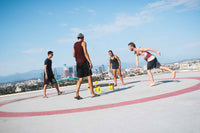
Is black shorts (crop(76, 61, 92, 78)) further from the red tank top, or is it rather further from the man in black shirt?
the man in black shirt

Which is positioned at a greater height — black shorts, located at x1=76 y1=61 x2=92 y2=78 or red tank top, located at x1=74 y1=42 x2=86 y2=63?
red tank top, located at x1=74 y1=42 x2=86 y2=63

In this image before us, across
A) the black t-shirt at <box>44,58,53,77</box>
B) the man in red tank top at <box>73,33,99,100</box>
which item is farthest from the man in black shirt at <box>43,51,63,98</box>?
the man in red tank top at <box>73,33,99,100</box>

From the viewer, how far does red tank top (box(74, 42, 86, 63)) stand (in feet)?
18.5

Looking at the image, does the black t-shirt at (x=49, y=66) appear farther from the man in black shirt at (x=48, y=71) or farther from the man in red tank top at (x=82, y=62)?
the man in red tank top at (x=82, y=62)

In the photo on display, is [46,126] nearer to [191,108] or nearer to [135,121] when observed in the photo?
[135,121]

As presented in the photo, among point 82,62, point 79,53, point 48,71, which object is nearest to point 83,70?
point 82,62

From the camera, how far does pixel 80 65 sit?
5.66 metres

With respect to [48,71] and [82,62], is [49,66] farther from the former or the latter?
[82,62]

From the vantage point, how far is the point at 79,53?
5.66 meters

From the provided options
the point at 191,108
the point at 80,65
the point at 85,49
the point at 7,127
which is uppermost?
the point at 85,49

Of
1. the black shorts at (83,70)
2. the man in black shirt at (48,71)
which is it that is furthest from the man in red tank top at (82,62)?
the man in black shirt at (48,71)

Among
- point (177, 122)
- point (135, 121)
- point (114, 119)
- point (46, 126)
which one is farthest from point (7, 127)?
point (177, 122)

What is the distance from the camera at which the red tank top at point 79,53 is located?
18.5 feet

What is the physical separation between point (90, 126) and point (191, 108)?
1.78 meters
